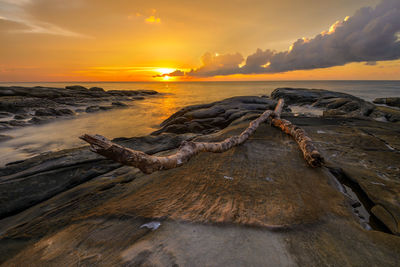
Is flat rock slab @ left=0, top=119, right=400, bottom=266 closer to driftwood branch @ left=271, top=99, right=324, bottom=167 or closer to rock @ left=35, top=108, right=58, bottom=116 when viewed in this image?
driftwood branch @ left=271, top=99, right=324, bottom=167

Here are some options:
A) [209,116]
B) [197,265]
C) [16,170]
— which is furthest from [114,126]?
[197,265]

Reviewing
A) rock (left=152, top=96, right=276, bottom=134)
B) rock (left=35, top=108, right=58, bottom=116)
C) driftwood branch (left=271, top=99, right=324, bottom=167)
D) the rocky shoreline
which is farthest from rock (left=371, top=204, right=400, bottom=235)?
rock (left=35, top=108, right=58, bottom=116)

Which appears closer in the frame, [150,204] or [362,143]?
[150,204]

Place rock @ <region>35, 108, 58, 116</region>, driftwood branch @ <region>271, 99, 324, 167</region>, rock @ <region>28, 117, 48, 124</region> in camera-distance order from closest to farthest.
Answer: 1. driftwood branch @ <region>271, 99, 324, 167</region>
2. rock @ <region>28, 117, 48, 124</region>
3. rock @ <region>35, 108, 58, 116</region>

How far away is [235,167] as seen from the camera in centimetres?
308

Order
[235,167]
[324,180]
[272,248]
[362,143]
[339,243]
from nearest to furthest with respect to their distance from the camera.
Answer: [272,248] → [339,243] → [324,180] → [235,167] → [362,143]

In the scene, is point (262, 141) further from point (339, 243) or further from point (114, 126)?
point (114, 126)

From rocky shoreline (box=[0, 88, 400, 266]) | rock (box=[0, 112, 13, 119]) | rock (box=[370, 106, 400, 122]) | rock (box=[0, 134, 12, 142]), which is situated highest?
rock (box=[0, 112, 13, 119])

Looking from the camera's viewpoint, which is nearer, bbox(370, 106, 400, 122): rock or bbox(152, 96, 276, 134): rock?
bbox(152, 96, 276, 134): rock

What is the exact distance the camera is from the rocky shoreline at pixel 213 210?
1.40 meters

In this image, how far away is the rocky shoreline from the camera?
4.59ft

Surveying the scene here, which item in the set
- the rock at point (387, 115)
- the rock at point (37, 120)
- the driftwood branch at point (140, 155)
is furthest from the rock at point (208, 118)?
the rock at point (37, 120)

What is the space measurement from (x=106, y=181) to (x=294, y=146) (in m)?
4.23

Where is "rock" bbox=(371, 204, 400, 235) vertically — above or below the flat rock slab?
below
